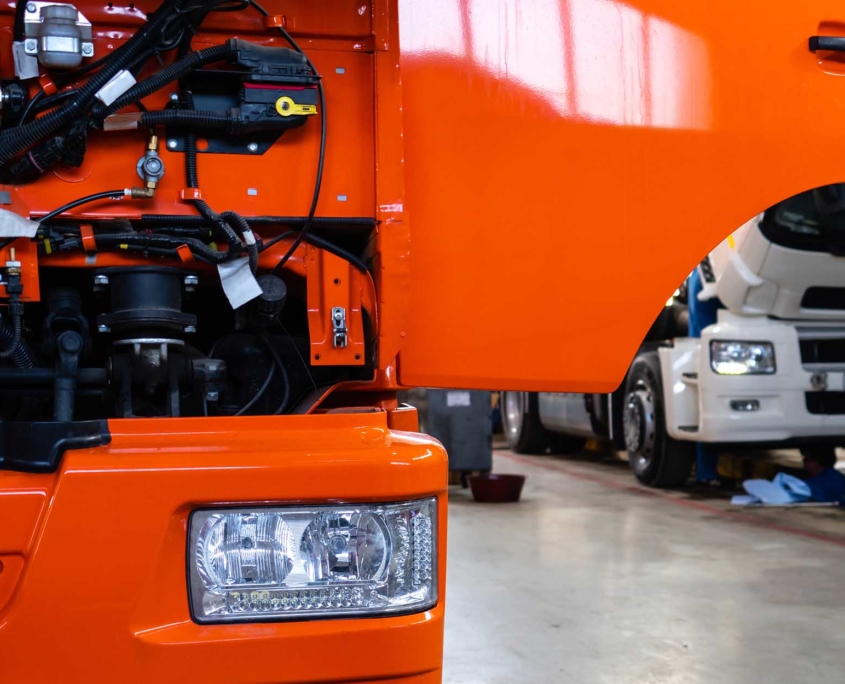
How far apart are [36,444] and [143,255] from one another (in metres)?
0.35

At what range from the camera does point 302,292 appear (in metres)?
1.54

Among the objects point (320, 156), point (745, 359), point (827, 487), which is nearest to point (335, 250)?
point (320, 156)

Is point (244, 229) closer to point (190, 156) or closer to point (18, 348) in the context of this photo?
point (190, 156)

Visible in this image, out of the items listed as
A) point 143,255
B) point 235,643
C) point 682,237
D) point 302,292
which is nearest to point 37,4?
point 143,255

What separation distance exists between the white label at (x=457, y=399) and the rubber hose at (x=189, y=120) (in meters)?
5.29

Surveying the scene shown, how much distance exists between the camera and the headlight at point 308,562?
110cm

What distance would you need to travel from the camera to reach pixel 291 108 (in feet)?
4.57

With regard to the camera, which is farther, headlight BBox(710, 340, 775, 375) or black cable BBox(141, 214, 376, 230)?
headlight BBox(710, 340, 775, 375)

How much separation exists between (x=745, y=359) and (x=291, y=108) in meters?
4.68

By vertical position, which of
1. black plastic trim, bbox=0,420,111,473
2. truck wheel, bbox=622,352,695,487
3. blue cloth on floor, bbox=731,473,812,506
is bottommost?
blue cloth on floor, bbox=731,473,812,506

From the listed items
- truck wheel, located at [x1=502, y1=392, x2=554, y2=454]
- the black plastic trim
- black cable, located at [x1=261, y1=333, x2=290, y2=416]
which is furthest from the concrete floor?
truck wheel, located at [x1=502, y1=392, x2=554, y2=454]

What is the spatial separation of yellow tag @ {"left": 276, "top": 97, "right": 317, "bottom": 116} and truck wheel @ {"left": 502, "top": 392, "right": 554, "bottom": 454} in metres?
7.95

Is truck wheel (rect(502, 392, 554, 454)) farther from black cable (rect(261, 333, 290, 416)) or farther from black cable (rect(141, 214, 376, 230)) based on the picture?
black cable (rect(141, 214, 376, 230))

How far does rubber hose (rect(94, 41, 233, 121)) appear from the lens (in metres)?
1.31
